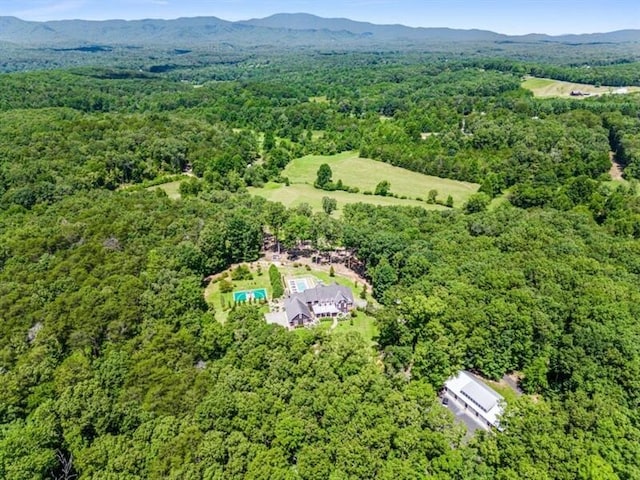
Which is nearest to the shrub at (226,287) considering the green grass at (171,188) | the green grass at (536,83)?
the green grass at (171,188)

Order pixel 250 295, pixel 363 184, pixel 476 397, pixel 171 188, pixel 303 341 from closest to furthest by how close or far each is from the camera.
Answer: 1. pixel 476 397
2. pixel 303 341
3. pixel 250 295
4. pixel 171 188
5. pixel 363 184

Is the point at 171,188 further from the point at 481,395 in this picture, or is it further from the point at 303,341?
the point at 481,395

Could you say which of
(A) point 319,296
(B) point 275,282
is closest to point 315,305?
(A) point 319,296

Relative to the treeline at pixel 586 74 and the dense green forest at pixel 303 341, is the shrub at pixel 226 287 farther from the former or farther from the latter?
the treeline at pixel 586 74

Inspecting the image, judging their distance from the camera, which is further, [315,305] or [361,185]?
[361,185]

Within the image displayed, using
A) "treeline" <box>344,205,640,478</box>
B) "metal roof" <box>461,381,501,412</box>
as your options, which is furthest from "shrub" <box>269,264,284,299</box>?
"metal roof" <box>461,381,501,412</box>

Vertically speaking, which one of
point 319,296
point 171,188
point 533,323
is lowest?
point 171,188

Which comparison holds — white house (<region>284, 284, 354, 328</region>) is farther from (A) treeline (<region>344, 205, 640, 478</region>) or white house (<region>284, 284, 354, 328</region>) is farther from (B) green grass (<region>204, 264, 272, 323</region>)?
(A) treeline (<region>344, 205, 640, 478</region>)
